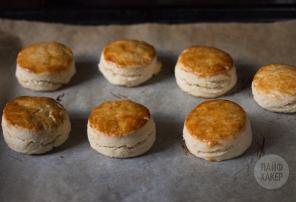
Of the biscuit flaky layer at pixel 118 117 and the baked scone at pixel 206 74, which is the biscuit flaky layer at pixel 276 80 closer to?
the baked scone at pixel 206 74

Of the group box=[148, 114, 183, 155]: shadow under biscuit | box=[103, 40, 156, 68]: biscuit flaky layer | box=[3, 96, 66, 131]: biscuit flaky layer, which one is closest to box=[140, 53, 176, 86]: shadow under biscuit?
box=[103, 40, 156, 68]: biscuit flaky layer

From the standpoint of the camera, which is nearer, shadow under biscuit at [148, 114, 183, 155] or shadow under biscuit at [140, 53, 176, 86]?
shadow under biscuit at [148, 114, 183, 155]

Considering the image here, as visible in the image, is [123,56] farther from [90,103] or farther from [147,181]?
[147,181]

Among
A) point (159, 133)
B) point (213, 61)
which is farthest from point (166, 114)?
point (213, 61)

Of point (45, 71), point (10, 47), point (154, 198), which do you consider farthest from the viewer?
point (10, 47)

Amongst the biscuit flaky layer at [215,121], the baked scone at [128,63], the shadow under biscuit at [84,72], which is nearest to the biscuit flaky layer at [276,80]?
the biscuit flaky layer at [215,121]

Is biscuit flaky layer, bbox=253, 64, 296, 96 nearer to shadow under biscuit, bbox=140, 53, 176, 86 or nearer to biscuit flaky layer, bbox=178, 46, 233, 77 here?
biscuit flaky layer, bbox=178, 46, 233, 77

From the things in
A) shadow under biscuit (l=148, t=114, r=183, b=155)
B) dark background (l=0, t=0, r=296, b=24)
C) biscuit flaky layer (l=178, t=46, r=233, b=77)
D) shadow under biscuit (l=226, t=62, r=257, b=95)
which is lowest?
shadow under biscuit (l=148, t=114, r=183, b=155)
